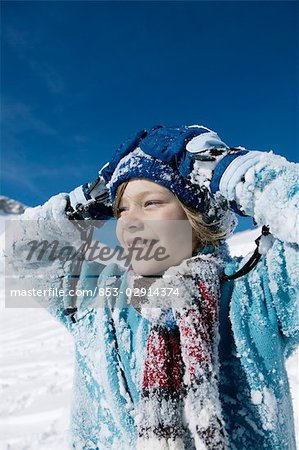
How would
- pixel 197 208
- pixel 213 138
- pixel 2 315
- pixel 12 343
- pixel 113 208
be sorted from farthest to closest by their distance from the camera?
pixel 2 315
pixel 12 343
pixel 113 208
pixel 197 208
pixel 213 138

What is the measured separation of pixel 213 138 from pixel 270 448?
0.98m

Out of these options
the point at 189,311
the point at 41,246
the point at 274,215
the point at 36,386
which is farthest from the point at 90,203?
the point at 36,386

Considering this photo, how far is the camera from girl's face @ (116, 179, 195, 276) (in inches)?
61.3

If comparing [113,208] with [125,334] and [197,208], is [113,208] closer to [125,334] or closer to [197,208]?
[197,208]

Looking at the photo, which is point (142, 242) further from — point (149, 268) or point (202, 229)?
point (202, 229)

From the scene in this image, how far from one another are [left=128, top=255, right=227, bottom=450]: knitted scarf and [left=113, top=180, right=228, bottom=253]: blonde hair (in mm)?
152

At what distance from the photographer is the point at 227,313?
147 centimetres

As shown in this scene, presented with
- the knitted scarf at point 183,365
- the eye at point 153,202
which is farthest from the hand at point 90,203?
the knitted scarf at point 183,365

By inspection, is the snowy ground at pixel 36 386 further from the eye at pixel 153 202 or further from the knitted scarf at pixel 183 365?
the knitted scarf at pixel 183 365

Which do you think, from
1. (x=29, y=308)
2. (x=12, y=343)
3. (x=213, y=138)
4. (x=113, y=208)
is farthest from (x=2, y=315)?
(x=213, y=138)

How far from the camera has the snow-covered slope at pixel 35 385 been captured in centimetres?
340

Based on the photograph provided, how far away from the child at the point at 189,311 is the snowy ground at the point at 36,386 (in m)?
0.74

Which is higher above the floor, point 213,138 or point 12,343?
point 12,343

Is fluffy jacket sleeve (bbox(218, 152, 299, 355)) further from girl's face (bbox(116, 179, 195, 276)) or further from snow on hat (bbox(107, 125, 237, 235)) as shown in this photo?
girl's face (bbox(116, 179, 195, 276))
